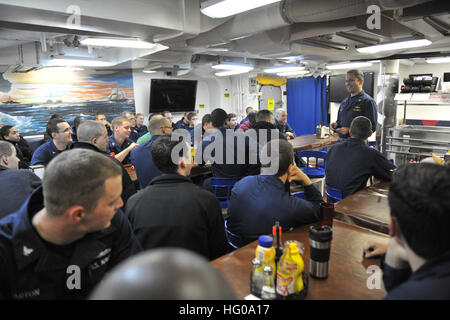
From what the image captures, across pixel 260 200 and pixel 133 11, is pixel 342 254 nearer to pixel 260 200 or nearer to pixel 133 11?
pixel 260 200

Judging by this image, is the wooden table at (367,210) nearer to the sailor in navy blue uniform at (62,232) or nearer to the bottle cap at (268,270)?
the bottle cap at (268,270)

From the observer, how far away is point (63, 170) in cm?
115

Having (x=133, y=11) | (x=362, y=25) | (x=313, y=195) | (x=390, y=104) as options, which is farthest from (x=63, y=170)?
(x=390, y=104)

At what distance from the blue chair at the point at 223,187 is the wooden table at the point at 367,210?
1.43 m

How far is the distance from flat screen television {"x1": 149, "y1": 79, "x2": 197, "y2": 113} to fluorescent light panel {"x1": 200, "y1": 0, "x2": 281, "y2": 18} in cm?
681

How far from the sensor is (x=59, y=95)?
7496 mm

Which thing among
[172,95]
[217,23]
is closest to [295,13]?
[217,23]

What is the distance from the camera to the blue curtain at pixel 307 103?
406 inches

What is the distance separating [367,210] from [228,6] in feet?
6.70

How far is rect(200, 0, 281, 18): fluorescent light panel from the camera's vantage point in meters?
2.41

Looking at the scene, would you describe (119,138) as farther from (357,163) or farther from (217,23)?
(357,163)

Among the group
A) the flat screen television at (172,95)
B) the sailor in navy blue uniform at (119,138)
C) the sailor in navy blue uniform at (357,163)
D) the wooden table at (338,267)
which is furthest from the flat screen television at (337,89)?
the wooden table at (338,267)

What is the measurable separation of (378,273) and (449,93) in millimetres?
5120

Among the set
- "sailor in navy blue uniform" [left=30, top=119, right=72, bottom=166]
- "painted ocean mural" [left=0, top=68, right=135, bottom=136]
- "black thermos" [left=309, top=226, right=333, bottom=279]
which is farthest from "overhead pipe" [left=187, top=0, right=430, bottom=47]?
"painted ocean mural" [left=0, top=68, right=135, bottom=136]
